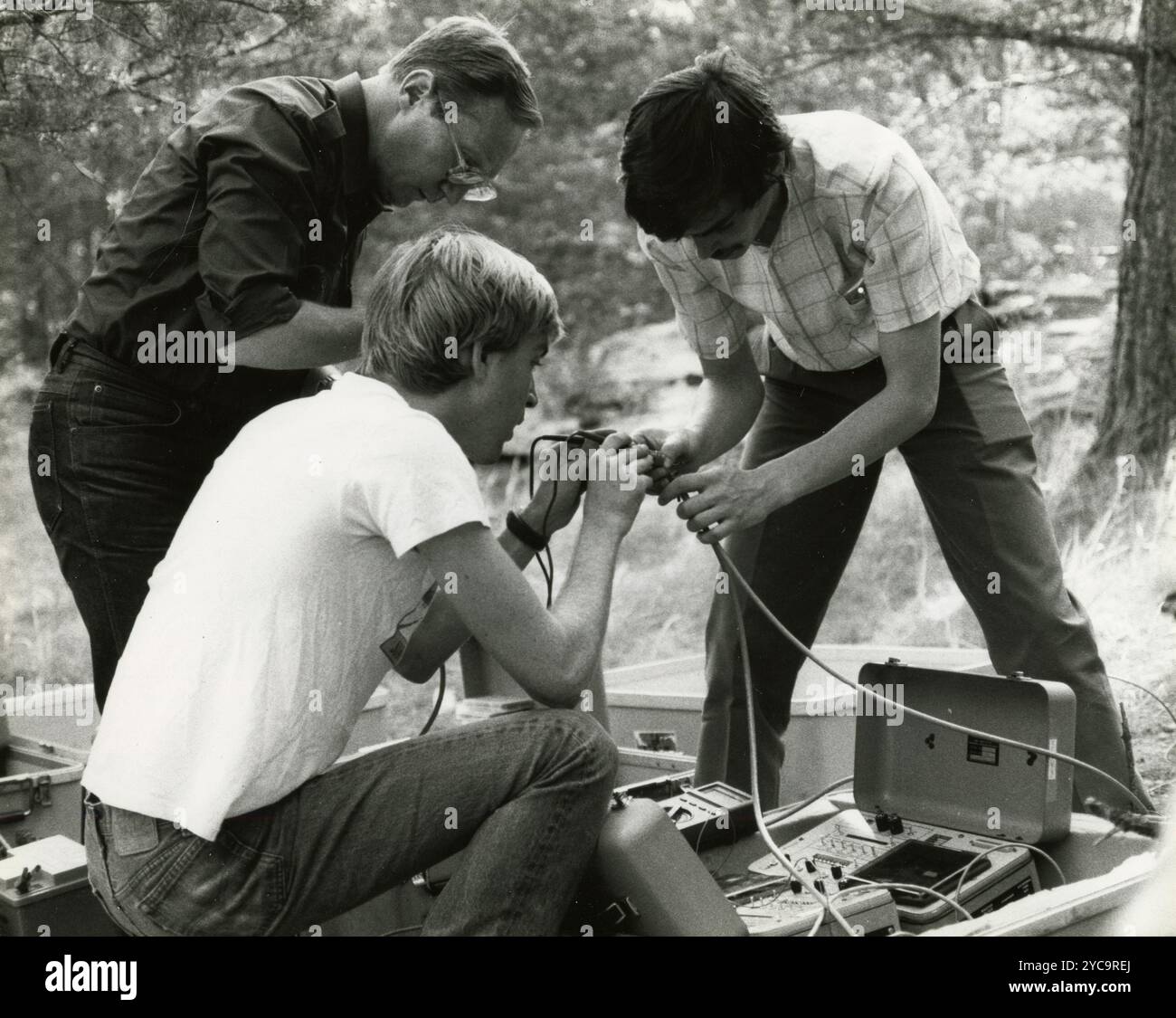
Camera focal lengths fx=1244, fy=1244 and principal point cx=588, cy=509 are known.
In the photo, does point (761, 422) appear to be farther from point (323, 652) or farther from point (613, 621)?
point (613, 621)

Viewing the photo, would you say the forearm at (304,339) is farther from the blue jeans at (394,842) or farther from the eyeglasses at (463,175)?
the blue jeans at (394,842)

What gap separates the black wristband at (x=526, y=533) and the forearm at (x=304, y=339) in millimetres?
385

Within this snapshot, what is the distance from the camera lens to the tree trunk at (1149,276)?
13.4 feet

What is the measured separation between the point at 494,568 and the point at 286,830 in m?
0.37

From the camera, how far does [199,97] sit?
3.49m

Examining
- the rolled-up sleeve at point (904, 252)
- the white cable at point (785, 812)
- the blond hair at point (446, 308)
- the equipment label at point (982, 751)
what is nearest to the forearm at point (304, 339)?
the blond hair at point (446, 308)

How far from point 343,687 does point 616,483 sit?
17.8 inches

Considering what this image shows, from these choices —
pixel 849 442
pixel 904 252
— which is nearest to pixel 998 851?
pixel 849 442

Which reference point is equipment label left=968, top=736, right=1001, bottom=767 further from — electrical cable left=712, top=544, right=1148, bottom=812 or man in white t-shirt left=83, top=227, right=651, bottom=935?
man in white t-shirt left=83, top=227, right=651, bottom=935

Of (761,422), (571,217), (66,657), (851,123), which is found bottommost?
(66,657)

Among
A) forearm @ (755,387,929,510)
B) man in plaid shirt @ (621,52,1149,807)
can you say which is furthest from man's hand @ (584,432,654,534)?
forearm @ (755,387,929,510)

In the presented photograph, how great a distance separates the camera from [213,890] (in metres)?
1.35

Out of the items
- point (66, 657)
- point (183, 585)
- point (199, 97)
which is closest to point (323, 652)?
point (183, 585)

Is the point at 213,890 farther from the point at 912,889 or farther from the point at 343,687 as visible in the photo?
the point at 912,889
